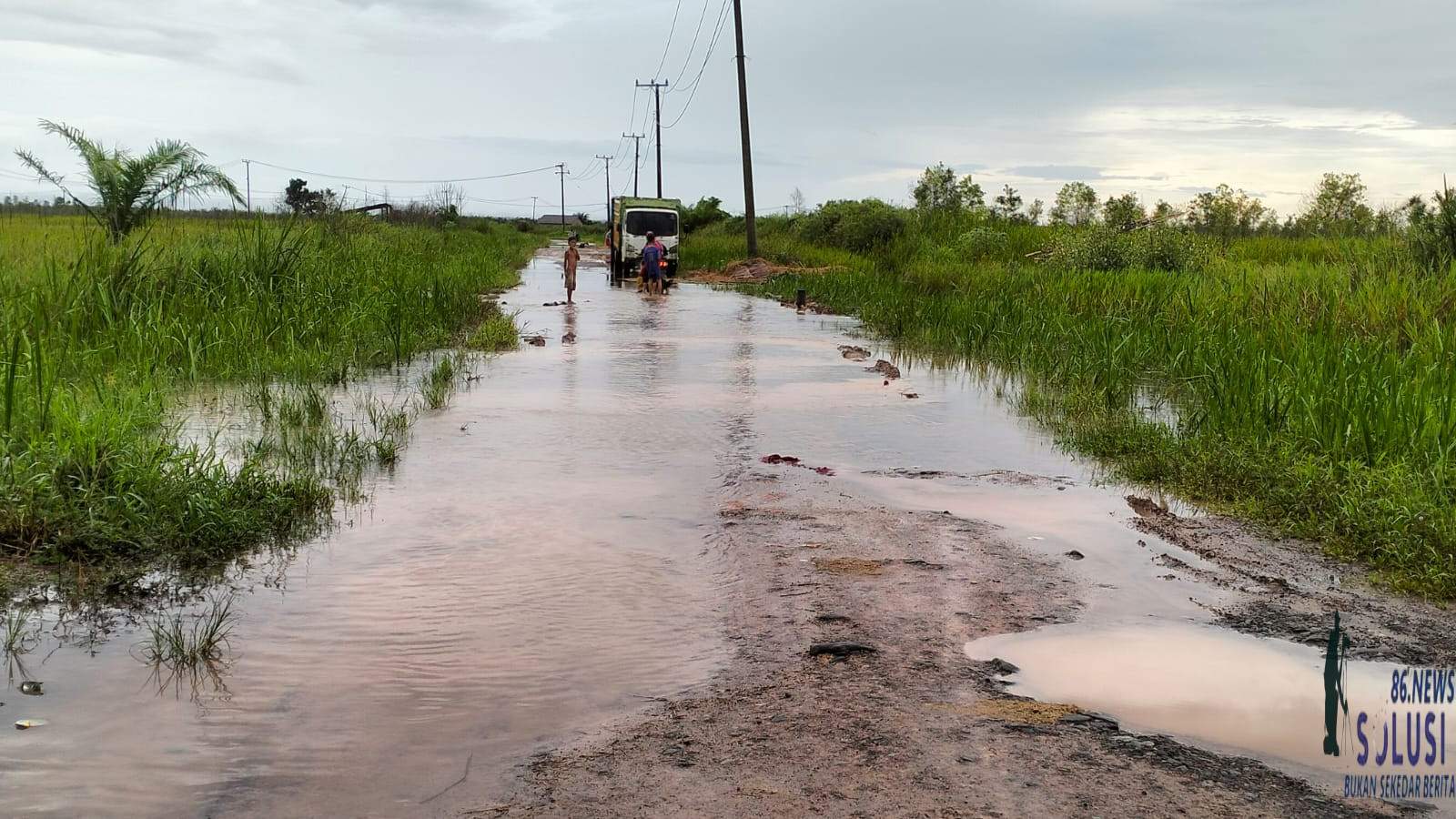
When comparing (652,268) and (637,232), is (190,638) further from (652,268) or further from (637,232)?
(637,232)

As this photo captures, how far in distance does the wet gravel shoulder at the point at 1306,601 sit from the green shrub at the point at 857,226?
2951 centimetres

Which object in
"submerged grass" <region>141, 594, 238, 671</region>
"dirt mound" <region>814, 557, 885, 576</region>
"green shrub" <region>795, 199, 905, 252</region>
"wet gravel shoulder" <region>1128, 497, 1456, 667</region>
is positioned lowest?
"wet gravel shoulder" <region>1128, 497, 1456, 667</region>

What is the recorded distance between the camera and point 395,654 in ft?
14.3

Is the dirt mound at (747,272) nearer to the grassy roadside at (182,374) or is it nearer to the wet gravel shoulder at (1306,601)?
the grassy roadside at (182,374)

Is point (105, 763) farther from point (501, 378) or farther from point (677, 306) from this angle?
point (677, 306)

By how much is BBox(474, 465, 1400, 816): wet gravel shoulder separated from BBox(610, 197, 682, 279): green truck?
29.8 meters

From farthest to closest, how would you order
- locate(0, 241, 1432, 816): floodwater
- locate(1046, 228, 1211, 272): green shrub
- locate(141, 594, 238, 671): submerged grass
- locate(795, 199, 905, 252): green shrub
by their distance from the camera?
locate(795, 199, 905, 252): green shrub, locate(1046, 228, 1211, 272): green shrub, locate(141, 594, 238, 671): submerged grass, locate(0, 241, 1432, 816): floodwater

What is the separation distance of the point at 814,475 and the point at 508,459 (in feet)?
6.71

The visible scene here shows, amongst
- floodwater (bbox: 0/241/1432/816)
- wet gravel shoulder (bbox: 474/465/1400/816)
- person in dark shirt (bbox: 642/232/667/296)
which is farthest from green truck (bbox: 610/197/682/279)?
wet gravel shoulder (bbox: 474/465/1400/816)

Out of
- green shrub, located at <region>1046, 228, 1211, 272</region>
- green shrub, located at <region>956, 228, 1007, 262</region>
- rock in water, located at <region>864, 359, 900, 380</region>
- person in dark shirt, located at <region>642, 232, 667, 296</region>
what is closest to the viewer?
rock in water, located at <region>864, 359, 900, 380</region>

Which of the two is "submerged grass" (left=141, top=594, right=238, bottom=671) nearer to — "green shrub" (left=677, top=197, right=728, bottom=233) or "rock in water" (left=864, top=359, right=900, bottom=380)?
"rock in water" (left=864, top=359, right=900, bottom=380)

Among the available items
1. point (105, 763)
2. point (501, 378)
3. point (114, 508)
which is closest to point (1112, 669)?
point (105, 763)

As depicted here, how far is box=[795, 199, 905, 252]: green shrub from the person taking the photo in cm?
3644

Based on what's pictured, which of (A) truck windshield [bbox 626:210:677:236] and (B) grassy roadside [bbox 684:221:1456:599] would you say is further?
(A) truck windshield [bbox 626:210:677:236]
